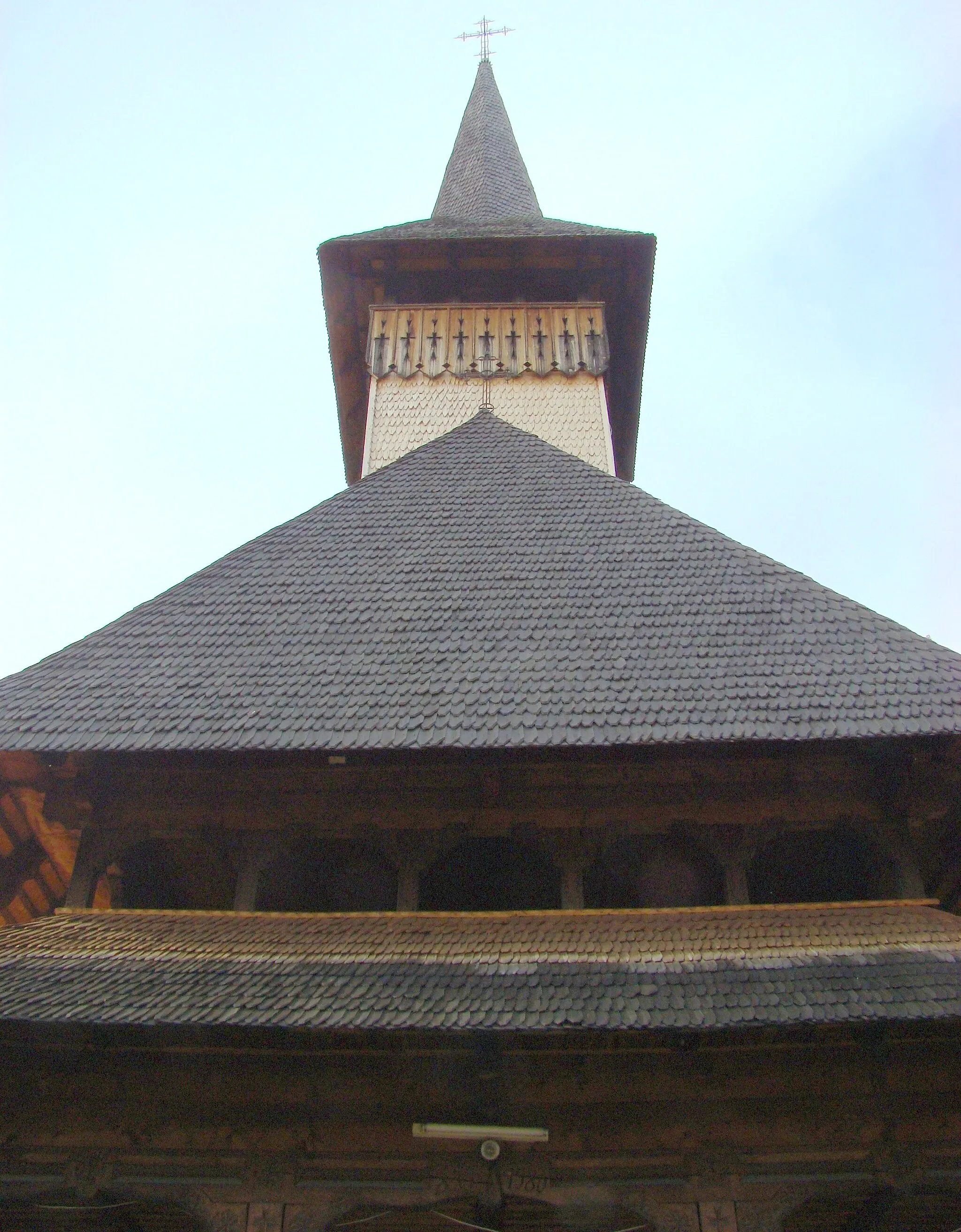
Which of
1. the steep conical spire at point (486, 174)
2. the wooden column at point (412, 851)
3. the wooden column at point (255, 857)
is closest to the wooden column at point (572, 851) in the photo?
the wooden column at point (412, 851)

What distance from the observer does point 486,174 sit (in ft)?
64.3

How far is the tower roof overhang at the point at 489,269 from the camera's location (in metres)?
14.5

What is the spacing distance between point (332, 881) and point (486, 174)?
15.8 metres

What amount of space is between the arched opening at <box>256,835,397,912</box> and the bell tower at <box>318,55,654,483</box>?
22.3 ft

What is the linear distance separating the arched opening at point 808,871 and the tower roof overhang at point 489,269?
9620mm

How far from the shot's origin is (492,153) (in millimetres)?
20531

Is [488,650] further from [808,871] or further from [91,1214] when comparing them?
[91,1214]

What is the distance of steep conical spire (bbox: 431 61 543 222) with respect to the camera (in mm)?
18359

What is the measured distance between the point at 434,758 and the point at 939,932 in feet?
8.86

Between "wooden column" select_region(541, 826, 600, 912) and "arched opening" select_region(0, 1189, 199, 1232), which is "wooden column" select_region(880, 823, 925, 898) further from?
"arched opening" select_region(0, 1189, 199, 1232)

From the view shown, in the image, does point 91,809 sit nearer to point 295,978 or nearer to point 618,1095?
point 295,978

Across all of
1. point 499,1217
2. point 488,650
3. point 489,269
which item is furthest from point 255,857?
point 489,269

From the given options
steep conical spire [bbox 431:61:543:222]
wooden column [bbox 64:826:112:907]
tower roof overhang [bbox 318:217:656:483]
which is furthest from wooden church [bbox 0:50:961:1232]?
steep conical spire [bbox 431:61:543:222]

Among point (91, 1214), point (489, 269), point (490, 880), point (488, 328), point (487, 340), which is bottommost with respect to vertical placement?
point (91, 1214)
